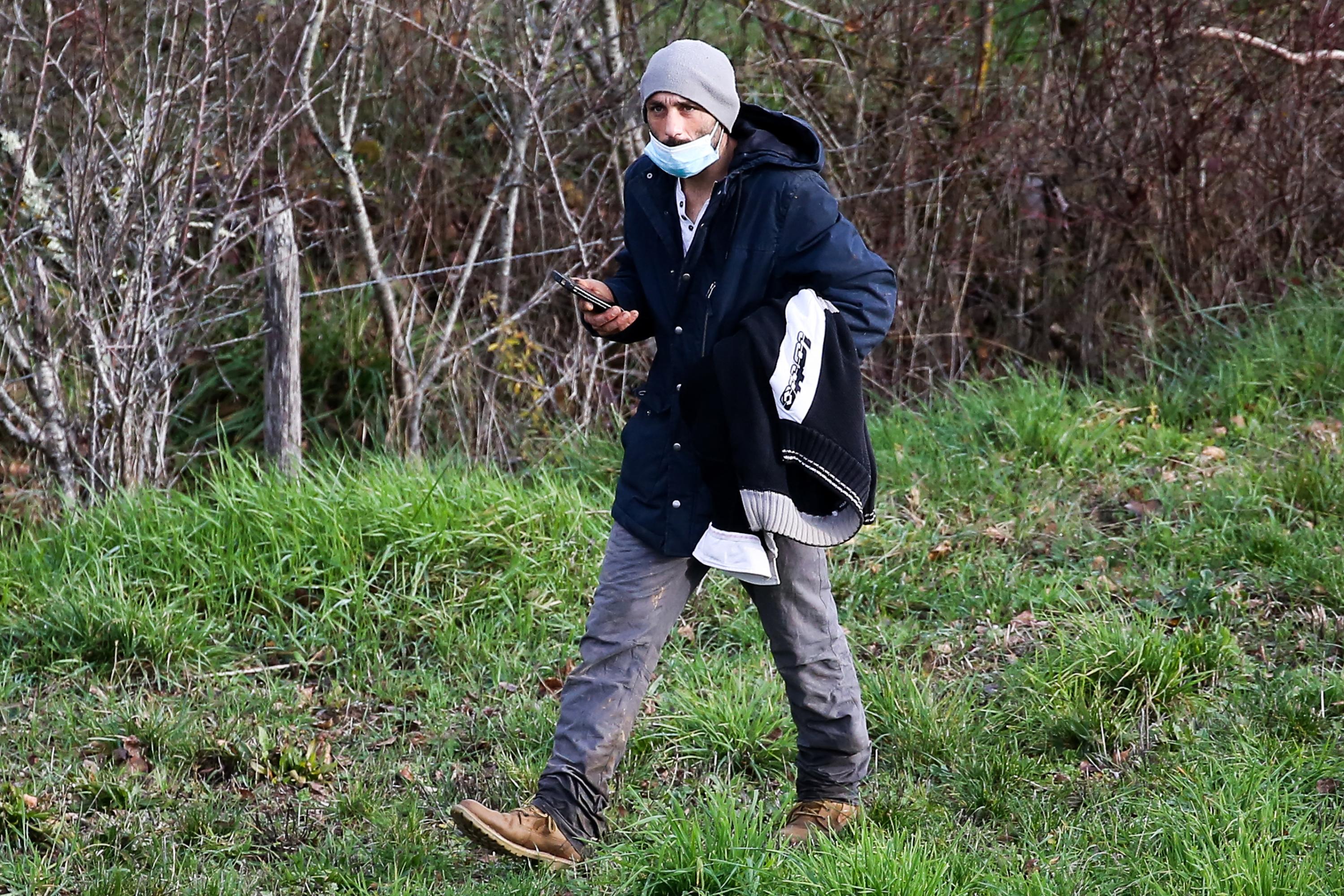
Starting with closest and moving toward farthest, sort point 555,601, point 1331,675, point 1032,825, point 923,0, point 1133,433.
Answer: point 1032,825 < point 1331,675 < point 555,601 < point 1133,433 < point 923,0

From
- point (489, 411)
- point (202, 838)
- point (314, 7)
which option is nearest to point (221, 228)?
point (314, 7)

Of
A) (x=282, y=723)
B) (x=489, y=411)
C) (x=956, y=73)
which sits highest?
(x=956, y=73)

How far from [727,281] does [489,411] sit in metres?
3.57

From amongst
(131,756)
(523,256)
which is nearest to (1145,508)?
(523,256)

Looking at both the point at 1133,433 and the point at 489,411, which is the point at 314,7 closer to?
the point at 489,411

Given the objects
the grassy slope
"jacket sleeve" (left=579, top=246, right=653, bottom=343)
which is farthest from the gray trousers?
"jacket sleeve" (left=579, top=246, right=653, bottom=343)

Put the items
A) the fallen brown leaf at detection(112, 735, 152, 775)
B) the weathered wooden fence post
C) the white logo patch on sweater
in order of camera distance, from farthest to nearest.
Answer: the weathered wooden fence post
the fallen brown leaf at detection(112, 735, 152, 775)
the white logo patch on sweater

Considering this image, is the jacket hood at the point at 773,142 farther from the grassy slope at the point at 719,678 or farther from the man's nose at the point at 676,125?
the grassy slope at the point at 719,678

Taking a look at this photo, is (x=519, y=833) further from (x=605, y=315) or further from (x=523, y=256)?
(x=523, y=256)

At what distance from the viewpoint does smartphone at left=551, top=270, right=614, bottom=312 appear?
343 centimetres

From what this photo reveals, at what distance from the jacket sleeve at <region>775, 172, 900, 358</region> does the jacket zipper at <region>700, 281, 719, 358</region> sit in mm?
172

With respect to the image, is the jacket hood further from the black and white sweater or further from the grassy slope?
the grassy slope

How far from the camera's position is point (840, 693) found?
367 centimetres

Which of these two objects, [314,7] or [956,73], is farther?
[956,73]
